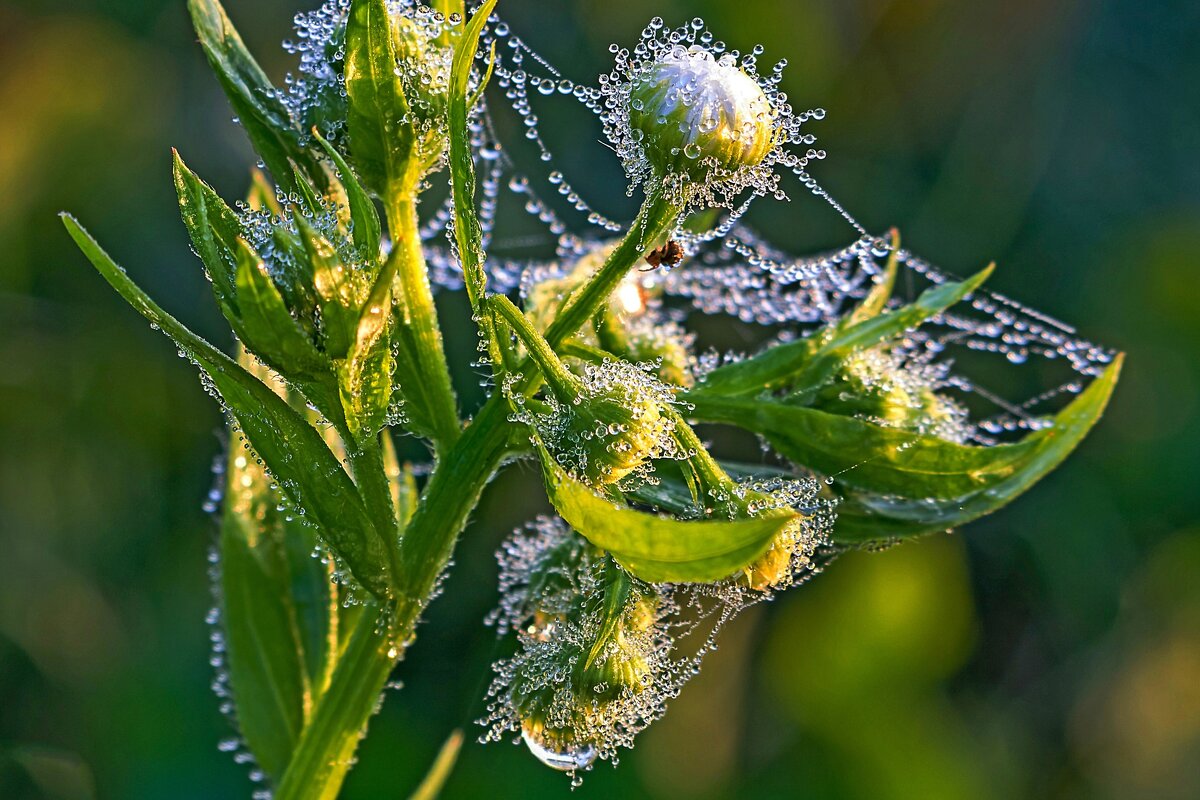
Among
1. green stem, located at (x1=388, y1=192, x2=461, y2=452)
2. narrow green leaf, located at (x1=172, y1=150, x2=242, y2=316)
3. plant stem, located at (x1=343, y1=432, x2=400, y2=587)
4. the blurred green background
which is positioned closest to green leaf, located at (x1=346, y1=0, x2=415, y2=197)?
green stem, located at (x1=388, y1=192, x2=461, y2=452)

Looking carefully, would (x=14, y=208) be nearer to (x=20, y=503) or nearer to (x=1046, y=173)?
(x=20, y=503)

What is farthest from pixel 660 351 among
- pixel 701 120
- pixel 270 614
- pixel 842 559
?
pixel 842 559

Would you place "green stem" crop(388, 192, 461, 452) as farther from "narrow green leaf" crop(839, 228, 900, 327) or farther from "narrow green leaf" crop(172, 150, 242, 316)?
"narrow green leaf" crop(839, 228, 900, 327)

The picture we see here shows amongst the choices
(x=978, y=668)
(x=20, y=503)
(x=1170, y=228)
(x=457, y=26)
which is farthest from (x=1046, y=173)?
(x=20, y=503)

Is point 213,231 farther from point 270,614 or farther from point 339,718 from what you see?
point 270,614

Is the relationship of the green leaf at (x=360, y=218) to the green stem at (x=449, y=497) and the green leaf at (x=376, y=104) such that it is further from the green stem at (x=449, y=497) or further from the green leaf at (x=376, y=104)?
the green stem at (x=449, y=497)

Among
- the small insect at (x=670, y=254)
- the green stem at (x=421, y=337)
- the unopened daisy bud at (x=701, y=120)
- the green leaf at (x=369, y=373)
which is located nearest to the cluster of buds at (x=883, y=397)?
the small insect at (x=670, y=254)
